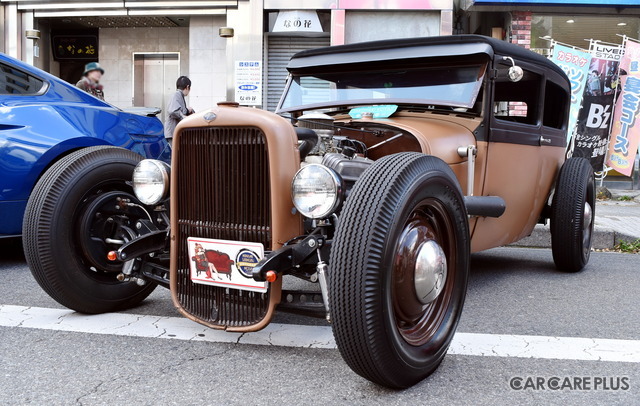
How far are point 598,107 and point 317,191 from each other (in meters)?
Result: 9.16

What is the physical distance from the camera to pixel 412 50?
148 inches

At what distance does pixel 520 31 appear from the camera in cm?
1072

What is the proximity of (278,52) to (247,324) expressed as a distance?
10059mm

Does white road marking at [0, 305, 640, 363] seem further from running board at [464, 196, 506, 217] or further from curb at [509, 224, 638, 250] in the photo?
curb at [509, 224, 638, 250]

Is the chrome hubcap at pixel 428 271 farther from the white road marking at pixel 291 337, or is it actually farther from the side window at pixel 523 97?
the side window at pixel 523 97

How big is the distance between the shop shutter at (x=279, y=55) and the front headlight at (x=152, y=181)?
359 inches

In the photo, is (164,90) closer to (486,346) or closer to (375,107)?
(375,107)

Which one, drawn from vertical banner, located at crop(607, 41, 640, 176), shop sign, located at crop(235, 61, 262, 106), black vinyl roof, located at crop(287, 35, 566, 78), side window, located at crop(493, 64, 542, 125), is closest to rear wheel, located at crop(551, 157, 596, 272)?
side window, located at crop(493, 64, 542, 125)

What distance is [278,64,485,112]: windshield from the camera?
3699mm

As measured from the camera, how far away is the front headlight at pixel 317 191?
2.37 metres

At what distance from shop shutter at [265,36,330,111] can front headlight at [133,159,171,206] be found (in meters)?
9.13

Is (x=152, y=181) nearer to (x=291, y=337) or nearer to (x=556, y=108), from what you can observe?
(x=291, y=337)

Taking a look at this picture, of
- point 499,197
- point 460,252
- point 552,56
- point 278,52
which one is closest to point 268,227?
point 460,252

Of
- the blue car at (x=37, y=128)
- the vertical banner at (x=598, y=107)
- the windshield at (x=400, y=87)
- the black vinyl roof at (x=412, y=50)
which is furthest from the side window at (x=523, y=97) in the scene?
the vertical banner at (x=598, y=107)
